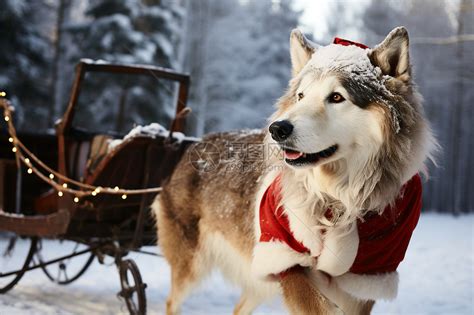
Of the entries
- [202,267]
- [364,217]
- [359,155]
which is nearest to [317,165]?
[359,155]

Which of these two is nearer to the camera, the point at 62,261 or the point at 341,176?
the point at 341,176

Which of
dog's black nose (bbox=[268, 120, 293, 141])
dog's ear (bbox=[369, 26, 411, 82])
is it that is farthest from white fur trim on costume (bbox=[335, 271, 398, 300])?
dog's ear (bbox=[369, 26, 411, 82])

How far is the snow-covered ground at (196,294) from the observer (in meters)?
4.95

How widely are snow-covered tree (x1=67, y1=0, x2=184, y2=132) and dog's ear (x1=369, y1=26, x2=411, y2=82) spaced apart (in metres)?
11.3

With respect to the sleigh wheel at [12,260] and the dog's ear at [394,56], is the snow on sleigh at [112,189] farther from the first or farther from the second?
the dog's ear at [394,56]

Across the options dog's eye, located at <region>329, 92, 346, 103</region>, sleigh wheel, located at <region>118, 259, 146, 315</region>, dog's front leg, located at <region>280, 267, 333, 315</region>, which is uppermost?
dog's eye, located at <region>329, 92, 346, 103</region>

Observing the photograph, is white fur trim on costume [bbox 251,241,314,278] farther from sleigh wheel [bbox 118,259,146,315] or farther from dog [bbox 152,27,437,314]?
sleigh wheel [bbox 118,259,146,315]

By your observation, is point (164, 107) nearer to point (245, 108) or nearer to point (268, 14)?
point (245, 108)

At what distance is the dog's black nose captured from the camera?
99.8 inches

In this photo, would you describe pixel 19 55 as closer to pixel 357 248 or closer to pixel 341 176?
pixel 341 176

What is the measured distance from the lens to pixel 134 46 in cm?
1408

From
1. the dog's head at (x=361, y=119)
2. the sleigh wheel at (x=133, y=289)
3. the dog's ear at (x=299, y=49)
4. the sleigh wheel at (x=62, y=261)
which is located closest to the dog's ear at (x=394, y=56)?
the dog's head at (x=361, y=119)

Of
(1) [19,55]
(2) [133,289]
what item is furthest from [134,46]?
(2) [133,289]

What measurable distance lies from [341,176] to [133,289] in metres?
2.33
